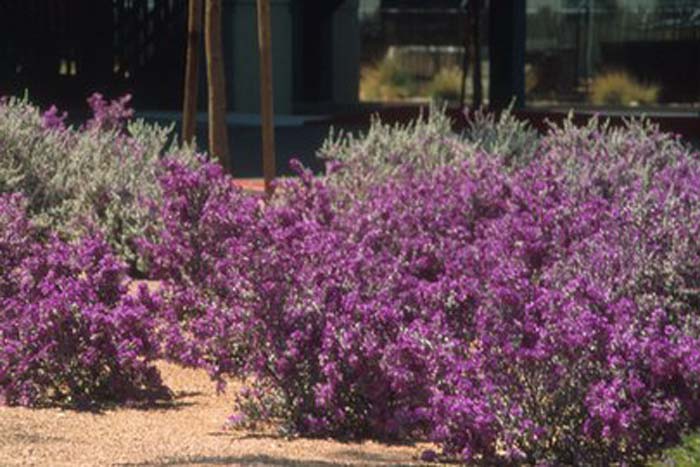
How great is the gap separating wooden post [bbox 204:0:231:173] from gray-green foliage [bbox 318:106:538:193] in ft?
3.93

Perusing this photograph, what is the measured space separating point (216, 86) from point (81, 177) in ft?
6.82

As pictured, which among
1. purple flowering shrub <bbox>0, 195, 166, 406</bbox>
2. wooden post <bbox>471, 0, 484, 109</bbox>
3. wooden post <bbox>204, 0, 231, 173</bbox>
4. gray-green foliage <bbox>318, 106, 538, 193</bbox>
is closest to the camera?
purple flowering shrub <bbox>0, 195, 166, 406</bbox>

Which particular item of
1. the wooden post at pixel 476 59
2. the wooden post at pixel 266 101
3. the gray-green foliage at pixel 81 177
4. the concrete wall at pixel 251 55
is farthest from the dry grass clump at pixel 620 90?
the gray-green foliage at pixel 81 177

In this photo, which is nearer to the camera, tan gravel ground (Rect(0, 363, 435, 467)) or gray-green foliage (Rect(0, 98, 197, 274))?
tan gravel ground (Rect(0, 363, 435, 467))

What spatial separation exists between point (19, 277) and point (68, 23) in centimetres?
2716

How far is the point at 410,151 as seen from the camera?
1322 cm

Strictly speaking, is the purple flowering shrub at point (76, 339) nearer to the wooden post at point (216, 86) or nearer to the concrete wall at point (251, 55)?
the wooden post at point (216, 86)

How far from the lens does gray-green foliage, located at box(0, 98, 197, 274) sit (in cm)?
1179

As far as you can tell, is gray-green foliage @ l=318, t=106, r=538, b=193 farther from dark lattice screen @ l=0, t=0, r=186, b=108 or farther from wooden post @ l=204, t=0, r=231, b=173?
dark lattice screen @ l=0, t=0, r=186, b=108

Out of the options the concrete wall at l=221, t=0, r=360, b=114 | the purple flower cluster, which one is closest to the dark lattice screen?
the concrete wall at l=221, t=0, r=360, b=114

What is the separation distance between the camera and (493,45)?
32375 mm

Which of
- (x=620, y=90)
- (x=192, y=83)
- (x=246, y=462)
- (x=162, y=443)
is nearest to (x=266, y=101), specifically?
(x=192, y=83)

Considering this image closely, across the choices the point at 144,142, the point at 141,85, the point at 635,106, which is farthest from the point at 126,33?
the point at 144,142

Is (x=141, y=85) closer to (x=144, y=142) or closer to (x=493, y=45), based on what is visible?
(x=493, y=45)
